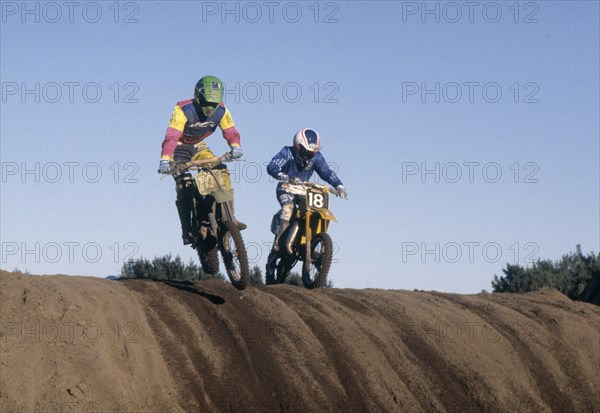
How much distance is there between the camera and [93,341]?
11.3 m

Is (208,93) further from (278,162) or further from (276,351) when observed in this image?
(276,351)

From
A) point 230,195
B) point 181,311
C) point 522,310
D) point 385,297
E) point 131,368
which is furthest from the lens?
point 522,310

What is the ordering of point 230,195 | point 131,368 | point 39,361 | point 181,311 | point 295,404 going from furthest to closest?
point 230,195 → point 181,311 → point 295,404 → point 131,368 → point 39,361

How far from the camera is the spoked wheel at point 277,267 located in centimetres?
1684

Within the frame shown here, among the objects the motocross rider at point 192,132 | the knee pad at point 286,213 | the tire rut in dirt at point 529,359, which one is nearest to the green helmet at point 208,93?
the motocross rider at point 192,132

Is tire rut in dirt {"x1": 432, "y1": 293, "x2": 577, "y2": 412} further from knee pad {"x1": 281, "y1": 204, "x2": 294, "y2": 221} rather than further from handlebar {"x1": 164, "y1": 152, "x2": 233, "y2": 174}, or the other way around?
handlebar {"x1": 164, "y1": 152, "x2": 233, "y2": 174}

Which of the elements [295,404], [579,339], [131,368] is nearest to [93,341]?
[131,368]

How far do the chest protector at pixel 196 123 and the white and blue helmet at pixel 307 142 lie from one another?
2.00 metres

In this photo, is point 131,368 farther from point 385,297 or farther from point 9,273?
point 385,297

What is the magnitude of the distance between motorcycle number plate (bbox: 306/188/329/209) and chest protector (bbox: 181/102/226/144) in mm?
2057

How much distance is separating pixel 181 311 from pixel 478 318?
6.32 metres
